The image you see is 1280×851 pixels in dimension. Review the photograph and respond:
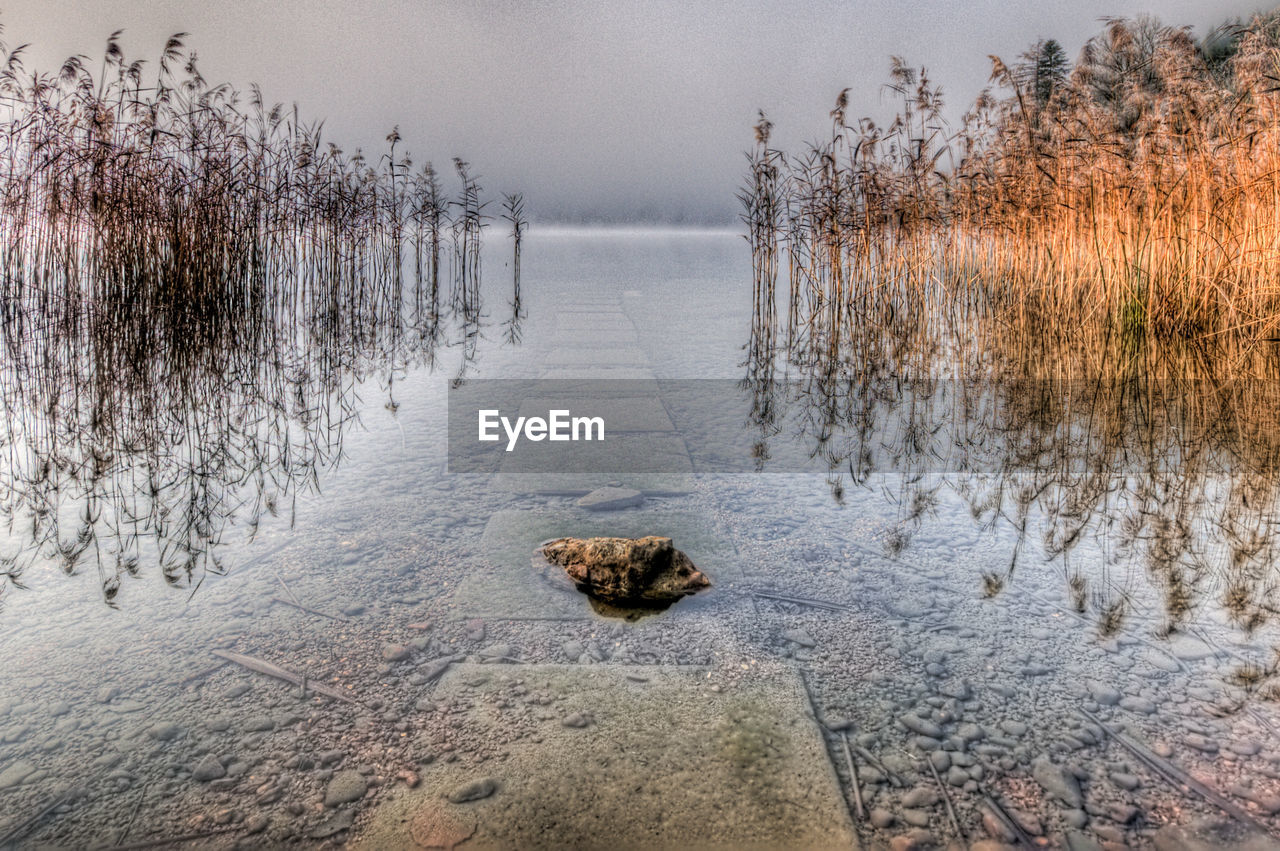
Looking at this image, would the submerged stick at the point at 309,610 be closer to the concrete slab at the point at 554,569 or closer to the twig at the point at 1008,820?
the concrete slab at the point at 554,569

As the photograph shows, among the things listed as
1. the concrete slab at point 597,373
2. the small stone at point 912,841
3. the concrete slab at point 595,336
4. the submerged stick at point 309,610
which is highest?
the concrete slab at point 595,336

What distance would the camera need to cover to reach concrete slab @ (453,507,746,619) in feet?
4.40

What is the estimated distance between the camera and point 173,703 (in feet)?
3.37

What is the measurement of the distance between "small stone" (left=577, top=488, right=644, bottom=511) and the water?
49mm

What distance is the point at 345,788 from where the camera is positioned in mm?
859

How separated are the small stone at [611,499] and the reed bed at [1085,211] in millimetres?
2703

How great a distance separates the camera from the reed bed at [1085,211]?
3.61m

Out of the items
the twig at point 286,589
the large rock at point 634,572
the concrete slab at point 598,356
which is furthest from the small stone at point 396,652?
the concrete slab at point 598,356

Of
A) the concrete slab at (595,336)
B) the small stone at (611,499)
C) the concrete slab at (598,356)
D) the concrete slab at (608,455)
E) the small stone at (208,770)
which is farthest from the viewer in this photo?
the concrete slab at (595,336)

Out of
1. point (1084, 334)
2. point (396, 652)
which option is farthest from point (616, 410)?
point (1084, 334)

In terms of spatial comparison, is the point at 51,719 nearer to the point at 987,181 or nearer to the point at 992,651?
the point at 992,651

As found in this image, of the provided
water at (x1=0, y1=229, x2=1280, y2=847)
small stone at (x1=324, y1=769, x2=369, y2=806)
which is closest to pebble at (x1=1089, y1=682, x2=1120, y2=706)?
water at (x1=0, y1=229, x2=1280, y2=847)

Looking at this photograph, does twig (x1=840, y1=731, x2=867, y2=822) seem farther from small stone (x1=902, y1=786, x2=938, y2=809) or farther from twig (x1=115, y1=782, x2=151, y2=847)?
twig (x1=115, y1=782, x2=151, y2=847)

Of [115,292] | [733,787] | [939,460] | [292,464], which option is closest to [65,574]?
[292,464]
